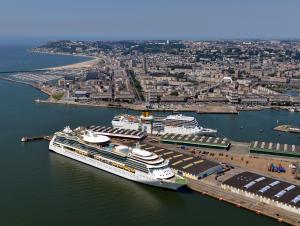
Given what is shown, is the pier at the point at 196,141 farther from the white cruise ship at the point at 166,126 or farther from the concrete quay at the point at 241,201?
the concrete quay at the point at 241,201

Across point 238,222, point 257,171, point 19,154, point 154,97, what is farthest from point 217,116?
point 238,222

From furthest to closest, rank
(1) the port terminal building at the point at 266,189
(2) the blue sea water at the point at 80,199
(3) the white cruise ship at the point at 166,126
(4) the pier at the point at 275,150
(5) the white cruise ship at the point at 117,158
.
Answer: (3) the white cruise ship at the point at 166,126, (4) the pier at the point at 275,150, (5) the white cruise ship at the point at 117,158, (1) the port terminal building at the point at 266,189, (2) the blue sea water at the point at 80,199

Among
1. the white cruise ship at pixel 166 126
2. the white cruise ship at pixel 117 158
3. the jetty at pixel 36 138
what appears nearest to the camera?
the white cruise ship at pixel 117 158

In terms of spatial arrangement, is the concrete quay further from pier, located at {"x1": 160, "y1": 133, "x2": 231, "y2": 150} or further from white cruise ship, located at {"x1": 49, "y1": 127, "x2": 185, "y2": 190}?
pier, located at {"x1": 160, "y1": 133, "x2": 231, "y2": 150}

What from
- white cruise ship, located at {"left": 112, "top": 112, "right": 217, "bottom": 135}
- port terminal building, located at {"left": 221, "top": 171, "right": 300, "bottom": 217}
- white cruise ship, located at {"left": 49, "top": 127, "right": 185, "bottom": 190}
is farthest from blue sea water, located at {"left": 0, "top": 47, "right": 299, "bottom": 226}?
white cruise ship, located at {"left": 112, "top": 112, "right": 217, "bottom": 135}

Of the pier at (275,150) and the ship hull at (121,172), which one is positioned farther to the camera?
the pier at (275,150)

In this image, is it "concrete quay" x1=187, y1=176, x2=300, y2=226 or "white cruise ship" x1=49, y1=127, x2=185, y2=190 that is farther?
"white cruise ship" x1=49, y1=127, x2=185, y2=190

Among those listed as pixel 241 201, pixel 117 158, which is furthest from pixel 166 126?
pixel 241 201

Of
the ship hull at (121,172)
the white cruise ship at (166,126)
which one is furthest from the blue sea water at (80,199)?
the white cruise ship at (166,126)
